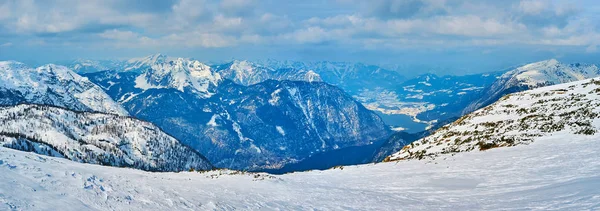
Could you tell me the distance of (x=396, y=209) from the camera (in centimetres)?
2453

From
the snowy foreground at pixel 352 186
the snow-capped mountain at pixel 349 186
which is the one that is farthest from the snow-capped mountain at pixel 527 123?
the snow-capped mountain at pixel 349 186

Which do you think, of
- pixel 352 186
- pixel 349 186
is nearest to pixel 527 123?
pixel 352 186

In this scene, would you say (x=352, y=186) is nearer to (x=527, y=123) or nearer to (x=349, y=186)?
(x=349, y=186)

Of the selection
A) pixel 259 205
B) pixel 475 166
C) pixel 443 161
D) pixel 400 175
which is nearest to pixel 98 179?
pixel 259 205

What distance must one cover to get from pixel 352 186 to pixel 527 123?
34.5 metres

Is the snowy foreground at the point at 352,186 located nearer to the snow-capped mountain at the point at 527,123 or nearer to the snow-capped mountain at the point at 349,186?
the snow-capped mountain at the point at 349,186

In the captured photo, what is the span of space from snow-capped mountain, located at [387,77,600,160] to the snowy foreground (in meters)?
4.66

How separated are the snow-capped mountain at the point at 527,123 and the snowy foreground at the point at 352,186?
183 inches

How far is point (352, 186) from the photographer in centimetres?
3509

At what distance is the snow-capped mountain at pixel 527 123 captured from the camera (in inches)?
1817

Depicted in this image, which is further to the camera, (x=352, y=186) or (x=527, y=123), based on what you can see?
(x=527, y=123)

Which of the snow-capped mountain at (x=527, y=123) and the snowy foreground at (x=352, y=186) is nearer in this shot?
the snowy foreground at (x=352, y=186)

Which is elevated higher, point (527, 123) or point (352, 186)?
point (527, 123)

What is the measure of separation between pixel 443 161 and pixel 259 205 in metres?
26.5
